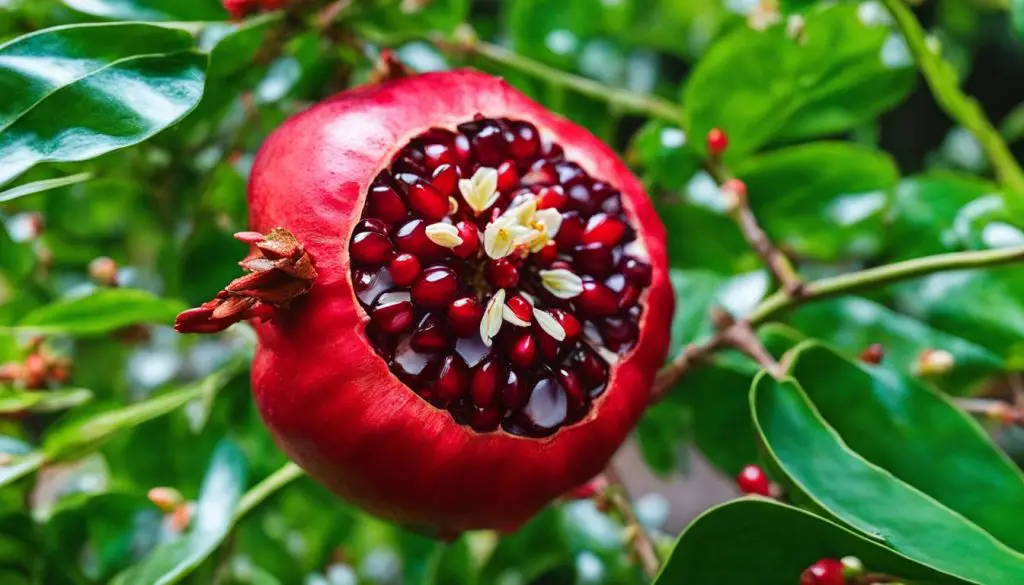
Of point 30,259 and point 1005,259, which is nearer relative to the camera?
point 1005,259

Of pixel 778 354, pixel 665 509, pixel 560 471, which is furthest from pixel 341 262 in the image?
pixel 665 509

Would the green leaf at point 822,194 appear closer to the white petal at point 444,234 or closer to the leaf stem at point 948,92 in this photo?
the leaf stem at point 948,92

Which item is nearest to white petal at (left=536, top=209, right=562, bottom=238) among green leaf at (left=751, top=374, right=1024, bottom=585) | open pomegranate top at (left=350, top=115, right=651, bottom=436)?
open pomegranate top at (left=350, top=115, right=651, bottom=436)

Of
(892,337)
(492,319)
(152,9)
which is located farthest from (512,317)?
(892,337)

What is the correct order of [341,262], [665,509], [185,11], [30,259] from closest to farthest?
[341,262]
[185,11]
[30,259]
[665,509]

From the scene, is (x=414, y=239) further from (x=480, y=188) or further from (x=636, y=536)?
(x=636, y=536)

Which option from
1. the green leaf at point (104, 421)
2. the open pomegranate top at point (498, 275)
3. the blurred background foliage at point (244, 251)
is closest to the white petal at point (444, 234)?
the open pomegranate top at point (498, 275)

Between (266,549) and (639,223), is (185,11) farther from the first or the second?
(266,549)
